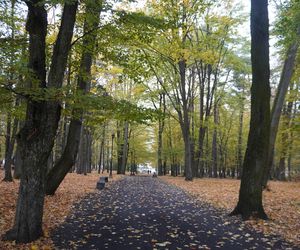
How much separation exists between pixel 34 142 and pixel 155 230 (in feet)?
11.5

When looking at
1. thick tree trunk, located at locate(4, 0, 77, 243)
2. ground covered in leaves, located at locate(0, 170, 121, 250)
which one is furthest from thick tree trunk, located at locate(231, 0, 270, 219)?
thick tree trunk, located at locate(4, 0, 77, 243)

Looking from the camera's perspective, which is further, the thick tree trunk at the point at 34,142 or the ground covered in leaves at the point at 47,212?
the thick tree trunk at the point at 34,142

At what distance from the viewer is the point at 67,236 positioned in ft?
23.3

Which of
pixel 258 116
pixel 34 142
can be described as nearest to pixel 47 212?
pixel 34 142

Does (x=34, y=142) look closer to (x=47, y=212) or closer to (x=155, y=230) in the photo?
(x=155, y=230)

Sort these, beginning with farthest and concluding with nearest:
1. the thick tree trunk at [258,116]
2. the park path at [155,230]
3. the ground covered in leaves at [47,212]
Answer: the thick tree trunk at [258,116] → the park path at [155,230] → the ground covered in leaves at [47,212]

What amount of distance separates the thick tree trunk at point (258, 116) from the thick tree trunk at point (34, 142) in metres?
5.58

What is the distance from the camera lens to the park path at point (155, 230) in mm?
6555

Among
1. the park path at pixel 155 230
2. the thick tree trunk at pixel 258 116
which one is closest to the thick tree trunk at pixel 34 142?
the park path at pixel 155 230

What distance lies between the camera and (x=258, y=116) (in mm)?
9477

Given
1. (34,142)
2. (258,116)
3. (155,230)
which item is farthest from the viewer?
(258,116)

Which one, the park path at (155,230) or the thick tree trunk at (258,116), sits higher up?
the thick tree trunk at (258,116)

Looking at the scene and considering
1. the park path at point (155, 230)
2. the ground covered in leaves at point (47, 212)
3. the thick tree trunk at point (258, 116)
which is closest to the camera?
the ground covered in leaves at point (47, 212)

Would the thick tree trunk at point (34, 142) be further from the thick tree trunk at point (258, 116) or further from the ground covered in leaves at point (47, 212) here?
the thick tree trunk at point (258, 116)
